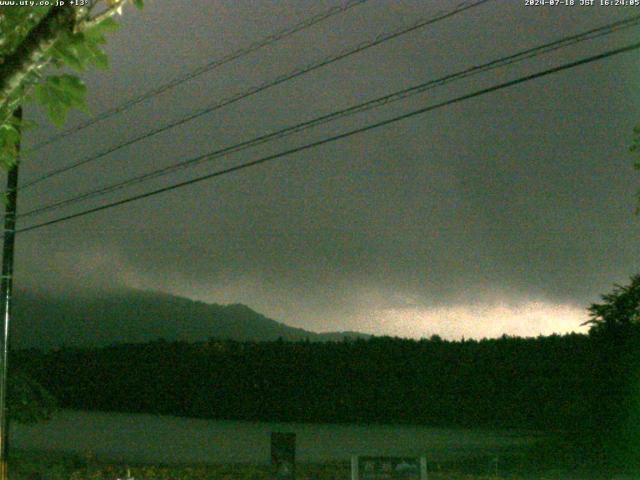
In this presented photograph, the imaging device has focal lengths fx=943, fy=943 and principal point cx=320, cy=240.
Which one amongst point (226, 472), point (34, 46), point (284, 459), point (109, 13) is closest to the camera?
point (34, 46)

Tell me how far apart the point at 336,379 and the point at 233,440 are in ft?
28.3

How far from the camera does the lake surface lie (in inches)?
870

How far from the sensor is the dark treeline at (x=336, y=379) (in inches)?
1204

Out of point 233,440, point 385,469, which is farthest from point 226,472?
point 233,440

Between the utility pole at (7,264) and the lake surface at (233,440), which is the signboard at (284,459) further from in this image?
the lake surface at (233,440)

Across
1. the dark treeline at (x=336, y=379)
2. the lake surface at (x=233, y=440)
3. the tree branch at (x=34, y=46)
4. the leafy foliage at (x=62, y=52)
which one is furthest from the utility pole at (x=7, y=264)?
the tree branch at (x=34, y=46)

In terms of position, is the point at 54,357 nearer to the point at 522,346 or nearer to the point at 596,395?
the point at 522,346

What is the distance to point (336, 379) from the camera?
35.1m

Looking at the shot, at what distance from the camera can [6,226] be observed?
57.3 feet

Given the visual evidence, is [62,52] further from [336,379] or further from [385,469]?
[336,379]

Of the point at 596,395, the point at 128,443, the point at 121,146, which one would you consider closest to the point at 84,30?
the point at 121,146

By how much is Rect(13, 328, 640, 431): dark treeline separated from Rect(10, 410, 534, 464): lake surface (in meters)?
1.49

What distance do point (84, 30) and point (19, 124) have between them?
1162 millimetres

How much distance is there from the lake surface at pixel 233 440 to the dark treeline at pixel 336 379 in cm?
149
